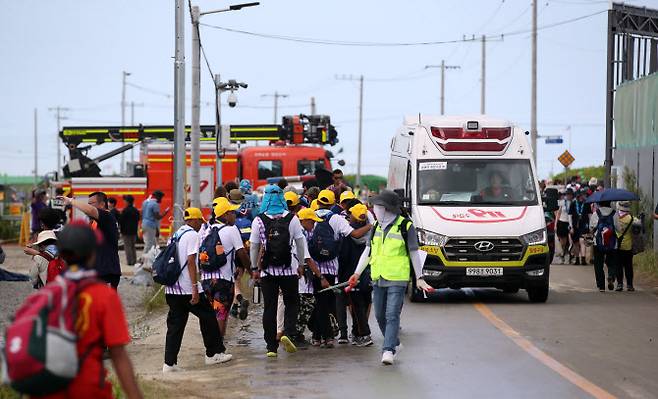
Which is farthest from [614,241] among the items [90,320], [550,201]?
[90,320]

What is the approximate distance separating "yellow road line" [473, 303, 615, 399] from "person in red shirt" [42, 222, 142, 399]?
5.63 m

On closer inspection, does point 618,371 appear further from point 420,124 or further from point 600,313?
point 420,124

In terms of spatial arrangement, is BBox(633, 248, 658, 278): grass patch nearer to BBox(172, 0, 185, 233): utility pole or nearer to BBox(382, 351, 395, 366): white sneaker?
BBox(172, 0, 185, 233): utility pole

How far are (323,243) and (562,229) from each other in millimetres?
16279

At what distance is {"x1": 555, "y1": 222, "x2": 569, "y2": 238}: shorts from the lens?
96.2 feet

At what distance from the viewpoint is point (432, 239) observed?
19.1 meters

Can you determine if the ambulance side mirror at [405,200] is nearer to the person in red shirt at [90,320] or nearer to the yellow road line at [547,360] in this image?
the yellow road line at [547,360]

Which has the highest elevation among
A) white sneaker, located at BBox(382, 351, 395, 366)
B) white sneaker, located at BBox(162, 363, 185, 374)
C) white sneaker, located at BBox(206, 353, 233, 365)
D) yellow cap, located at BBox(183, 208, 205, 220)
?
yellow cap, located at BBox(183, 208, 205, 220)

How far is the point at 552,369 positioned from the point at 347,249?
3358mm

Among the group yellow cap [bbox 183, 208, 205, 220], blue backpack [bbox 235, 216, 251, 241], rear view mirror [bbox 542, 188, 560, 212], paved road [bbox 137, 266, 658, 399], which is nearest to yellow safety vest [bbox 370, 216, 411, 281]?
paved road [bbox 137, 266, 658, 399]

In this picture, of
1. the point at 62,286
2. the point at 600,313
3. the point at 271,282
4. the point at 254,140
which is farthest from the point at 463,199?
the point at 254,140

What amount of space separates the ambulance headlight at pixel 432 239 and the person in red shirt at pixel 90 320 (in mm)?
13205

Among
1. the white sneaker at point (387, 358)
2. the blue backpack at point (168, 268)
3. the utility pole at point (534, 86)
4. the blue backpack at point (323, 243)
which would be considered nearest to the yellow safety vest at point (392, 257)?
the white sneaker at point (387, 358)

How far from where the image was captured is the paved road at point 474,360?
36.4ft
